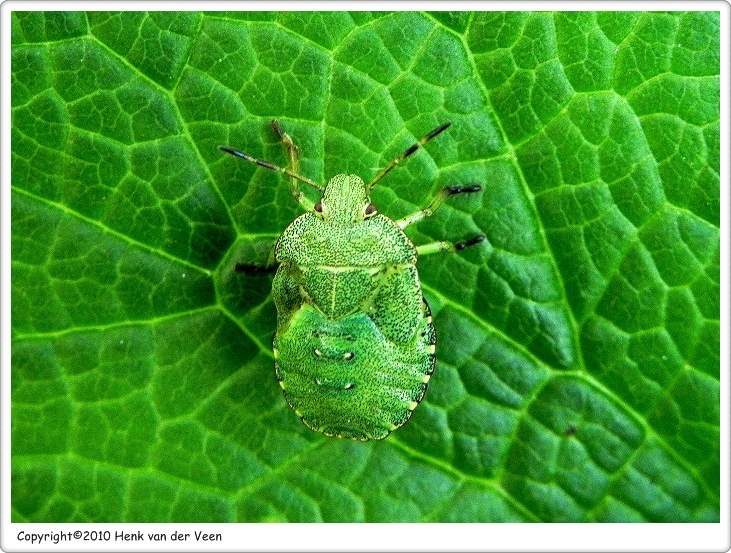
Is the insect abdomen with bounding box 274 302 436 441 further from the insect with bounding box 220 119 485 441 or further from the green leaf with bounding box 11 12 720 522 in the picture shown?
the green leaf with bounding box 11 12 720 522

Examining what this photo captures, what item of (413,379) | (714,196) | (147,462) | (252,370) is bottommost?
(147,462)

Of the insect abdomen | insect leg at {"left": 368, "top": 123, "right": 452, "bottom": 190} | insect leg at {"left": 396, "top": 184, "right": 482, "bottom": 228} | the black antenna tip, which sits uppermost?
the black antenna tip

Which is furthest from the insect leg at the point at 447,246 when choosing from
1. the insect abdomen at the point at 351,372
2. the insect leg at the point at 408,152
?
the insect leg at the point at 408,152

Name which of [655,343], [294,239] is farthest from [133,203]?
[655,343]

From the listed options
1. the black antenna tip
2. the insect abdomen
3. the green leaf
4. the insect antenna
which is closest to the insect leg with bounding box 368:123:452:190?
the black antenna tip

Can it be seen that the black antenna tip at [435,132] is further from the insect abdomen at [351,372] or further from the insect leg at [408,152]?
the insect abdomen at [351,372]

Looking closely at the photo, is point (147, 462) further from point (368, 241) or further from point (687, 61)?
point (687, 61)
